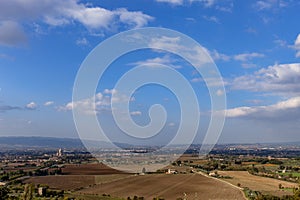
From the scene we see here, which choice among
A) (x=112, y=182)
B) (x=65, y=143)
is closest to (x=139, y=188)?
(x=112, y=182)

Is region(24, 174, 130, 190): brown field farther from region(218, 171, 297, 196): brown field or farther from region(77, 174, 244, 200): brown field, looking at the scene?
region(218, 171, 297, 196): brown field

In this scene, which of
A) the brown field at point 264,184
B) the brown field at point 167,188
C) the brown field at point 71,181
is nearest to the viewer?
the brown field at point 167,188

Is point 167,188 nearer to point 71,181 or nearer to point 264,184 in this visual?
point 264,184

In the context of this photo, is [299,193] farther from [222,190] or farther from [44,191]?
[44,191]

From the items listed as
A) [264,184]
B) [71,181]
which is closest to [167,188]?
[264,184]

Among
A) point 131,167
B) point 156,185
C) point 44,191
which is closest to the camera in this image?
point 44,191

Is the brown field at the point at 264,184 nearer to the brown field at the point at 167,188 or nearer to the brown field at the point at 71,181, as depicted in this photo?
the brown field at the point at 167,188

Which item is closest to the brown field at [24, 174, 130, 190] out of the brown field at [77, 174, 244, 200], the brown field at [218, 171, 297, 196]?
the brown field at [77, 174, 244, 200]

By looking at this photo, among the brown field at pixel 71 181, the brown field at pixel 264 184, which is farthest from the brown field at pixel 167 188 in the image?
the brown field at pixel 264 184
